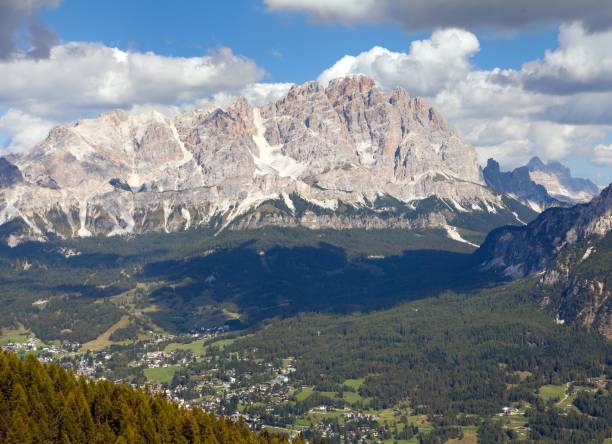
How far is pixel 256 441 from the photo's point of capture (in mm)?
144375

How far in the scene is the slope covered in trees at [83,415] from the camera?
12219 centimetres

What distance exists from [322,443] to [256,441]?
34109 mm

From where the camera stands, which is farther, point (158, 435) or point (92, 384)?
point (92, 384)

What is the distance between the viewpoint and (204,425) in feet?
462

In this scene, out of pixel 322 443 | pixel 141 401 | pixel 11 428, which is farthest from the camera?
pixel 322 443

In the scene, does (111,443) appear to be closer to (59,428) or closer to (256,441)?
(59,428)

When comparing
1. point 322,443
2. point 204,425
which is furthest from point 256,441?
point 322,443

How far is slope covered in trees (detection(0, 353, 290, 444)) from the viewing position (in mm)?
122188

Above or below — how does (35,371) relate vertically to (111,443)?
above

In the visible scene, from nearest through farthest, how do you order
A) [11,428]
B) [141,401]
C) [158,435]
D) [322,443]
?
1. [11,428]
2. [158,435]
3. [141,401]
4. [322,443]

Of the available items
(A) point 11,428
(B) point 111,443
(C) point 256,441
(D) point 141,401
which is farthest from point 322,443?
(A) point 11,428

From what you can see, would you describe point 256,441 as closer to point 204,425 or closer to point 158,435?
point 204,425

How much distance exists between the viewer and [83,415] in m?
127

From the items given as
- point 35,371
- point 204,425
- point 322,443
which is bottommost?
point 322,443
